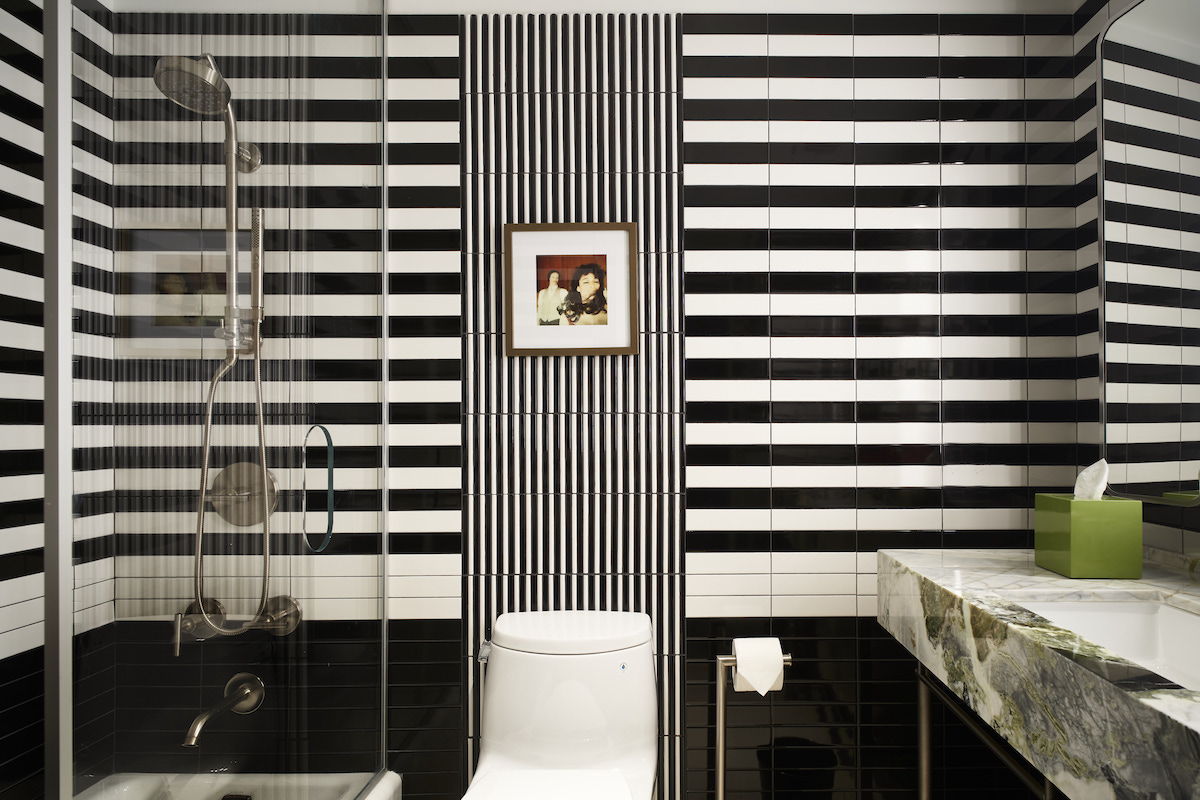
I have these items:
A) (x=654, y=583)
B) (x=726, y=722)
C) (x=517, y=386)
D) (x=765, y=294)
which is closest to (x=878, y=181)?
(x=765, y=294)

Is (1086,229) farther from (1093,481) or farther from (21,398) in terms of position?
(21,398)

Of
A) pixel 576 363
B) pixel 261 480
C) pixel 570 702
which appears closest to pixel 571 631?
pixel 570 702

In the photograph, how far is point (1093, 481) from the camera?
1.50m

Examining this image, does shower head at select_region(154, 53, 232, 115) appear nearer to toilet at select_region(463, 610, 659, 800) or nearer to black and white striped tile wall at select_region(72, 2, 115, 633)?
black and white striped tile wall at select_region(72, 2, 115, 633)

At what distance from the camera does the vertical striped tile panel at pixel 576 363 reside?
6.09ft

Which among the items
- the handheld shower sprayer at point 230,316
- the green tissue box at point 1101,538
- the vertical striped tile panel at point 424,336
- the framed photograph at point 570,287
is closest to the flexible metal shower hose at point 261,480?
the handheld shower sprayer at point 230,316

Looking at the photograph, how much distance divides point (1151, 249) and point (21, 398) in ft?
7.26

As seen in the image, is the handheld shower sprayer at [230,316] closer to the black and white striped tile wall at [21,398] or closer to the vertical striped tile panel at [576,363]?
the black and white striped tile wall at [21,398]

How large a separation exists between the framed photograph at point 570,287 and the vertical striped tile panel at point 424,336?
16 cm

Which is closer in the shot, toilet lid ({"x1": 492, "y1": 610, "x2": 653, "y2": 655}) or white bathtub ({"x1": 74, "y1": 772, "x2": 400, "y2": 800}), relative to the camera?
white bathtub ({"x1": 74, "y1": 772, "x2": 400, "y2": 800})

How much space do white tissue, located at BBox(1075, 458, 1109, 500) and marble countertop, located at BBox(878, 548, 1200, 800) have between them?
7.5 inches

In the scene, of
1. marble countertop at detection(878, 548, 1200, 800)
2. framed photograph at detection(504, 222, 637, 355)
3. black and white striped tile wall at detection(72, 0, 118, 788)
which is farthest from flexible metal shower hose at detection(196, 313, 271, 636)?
marble countertop at detection(878, 548, 1200, 800)

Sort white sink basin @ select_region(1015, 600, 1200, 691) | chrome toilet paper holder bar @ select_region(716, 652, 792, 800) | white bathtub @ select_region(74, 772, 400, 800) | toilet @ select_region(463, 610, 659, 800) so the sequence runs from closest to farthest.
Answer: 1. white bathtub @ select_region(74, 772, 400, 800)
2. white sink basin @ select_region(1015, 600, 1200, 691)
3. toilet @ select_region(463, 610, 659, 800)
4. chrome toilet paper holder bar @ select_region(716, 652, 792, 800)

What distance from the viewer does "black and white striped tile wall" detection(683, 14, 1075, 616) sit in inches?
73.3
